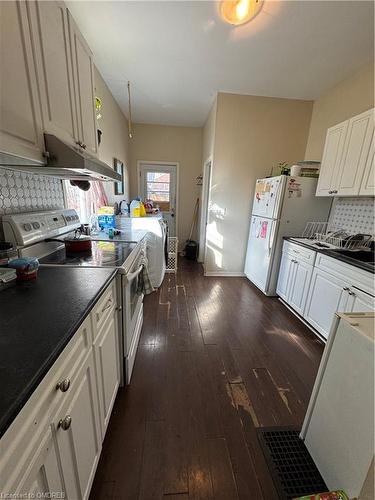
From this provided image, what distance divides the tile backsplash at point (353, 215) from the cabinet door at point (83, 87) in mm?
2857

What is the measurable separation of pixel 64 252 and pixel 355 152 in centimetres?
286

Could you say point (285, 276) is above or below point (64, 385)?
below

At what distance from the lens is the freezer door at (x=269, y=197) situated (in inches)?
108

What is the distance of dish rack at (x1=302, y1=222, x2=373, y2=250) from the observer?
2223 mm

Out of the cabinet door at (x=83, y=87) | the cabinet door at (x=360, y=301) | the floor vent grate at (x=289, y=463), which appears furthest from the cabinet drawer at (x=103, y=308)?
the cabinet door at (x=360, y=301)

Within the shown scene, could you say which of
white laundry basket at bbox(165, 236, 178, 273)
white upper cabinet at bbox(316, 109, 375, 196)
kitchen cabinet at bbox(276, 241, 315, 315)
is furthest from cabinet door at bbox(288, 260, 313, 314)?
white laundry basket at bbox(165, 236, 178, 273)

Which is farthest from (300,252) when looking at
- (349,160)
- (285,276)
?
(349,160)

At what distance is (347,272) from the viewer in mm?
1838

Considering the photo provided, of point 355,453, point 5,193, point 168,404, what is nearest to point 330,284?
point 355,453

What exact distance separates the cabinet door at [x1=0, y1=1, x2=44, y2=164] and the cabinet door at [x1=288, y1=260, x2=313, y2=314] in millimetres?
2556

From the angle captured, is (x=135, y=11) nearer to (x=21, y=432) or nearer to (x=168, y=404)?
(x=21, y=432)

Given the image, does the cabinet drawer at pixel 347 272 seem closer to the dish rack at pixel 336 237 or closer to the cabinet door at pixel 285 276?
the dish rack at pixel 336 237

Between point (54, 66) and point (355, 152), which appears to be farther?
point (355, 152)

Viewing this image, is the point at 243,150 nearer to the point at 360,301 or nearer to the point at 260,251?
the point at 260,251
